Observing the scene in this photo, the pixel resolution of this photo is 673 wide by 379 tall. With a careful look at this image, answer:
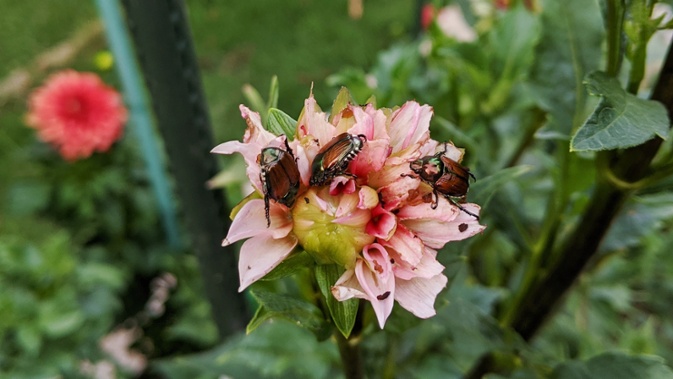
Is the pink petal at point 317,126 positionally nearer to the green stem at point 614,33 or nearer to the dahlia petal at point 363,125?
the dahlia petal at point 363,125

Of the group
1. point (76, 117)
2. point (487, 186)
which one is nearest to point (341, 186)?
point (487, 186)

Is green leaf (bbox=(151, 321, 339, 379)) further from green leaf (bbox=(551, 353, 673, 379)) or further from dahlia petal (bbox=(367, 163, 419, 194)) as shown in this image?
dahlia petal (bbox=(367, 163, 419, 194))

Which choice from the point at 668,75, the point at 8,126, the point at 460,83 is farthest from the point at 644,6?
the point at 8,126

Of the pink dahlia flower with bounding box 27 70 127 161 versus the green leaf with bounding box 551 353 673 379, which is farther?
the pink dahlia flower with bounding box 27 70 127 161

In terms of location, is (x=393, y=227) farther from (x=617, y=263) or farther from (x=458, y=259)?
(x=617, y=263)

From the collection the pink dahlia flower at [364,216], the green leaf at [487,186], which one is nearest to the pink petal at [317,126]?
the pink dahlia flower at [364,216]

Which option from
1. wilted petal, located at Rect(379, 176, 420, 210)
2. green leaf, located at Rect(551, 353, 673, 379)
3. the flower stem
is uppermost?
wilted petal, located at Rect(379, 176, 420, 210)

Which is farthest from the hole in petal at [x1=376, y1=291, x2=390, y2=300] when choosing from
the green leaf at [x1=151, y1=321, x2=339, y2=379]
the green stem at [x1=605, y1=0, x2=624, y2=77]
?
the green leaf at [x1=151, y1=321, x2=339, y2=379]
